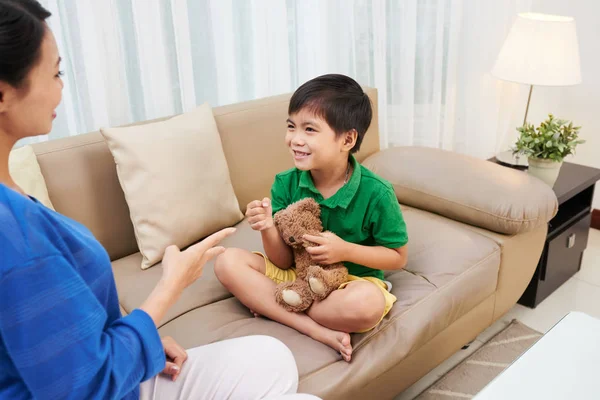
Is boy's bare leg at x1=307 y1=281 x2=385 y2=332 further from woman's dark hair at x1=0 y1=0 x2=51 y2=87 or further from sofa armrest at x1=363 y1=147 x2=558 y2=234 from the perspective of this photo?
woman's dark hair at x1=0 y1=0 x2=51 y2=87

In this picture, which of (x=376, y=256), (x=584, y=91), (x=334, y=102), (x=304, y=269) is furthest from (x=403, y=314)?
(x=584, y=91)

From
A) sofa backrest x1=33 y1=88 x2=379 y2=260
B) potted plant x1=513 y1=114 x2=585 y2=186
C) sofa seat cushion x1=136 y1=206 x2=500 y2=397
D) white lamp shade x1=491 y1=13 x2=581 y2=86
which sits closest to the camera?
sofa seat cushion x1=136 y1=206 x2=500 y2=397

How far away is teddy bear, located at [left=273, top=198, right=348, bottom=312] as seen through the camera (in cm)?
135

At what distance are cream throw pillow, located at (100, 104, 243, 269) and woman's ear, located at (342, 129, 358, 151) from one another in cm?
52

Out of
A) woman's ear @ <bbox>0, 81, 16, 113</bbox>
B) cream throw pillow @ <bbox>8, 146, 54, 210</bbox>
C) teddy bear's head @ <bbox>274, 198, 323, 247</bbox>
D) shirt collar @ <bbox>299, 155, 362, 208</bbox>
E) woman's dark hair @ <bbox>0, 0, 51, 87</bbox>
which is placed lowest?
teddy bear's head @ <bbox>274, 198, 323, 247</bbox>

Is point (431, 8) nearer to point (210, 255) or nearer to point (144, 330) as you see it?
point (210, 255)

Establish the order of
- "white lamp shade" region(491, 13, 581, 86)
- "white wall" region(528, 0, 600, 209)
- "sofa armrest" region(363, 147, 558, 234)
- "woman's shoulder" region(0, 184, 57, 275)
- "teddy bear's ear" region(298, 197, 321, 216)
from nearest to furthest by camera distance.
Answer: "woman's shoulder" region(0, 184, 57, 275), "teddy bear's ear" region(298, 197, 321, 216), "sofa armrest" region(363, 147, 558, 234), "white lamp shade" region(491, 13, 581, 86), "white wall" region(528, 0, 600, 209)

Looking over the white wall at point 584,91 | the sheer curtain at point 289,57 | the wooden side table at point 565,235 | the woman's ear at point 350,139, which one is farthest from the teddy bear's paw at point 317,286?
the white wall at point 584,91

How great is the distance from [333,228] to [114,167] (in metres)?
0.74

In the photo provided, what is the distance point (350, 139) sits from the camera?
4.77 feet

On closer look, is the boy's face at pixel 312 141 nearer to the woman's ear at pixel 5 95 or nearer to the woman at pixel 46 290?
the woman at pixel 46 290

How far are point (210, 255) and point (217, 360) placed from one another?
223 millimetres

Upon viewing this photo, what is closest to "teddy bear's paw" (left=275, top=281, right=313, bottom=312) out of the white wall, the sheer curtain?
the sheer curtain

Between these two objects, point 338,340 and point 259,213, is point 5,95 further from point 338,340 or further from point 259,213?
point 338,340
